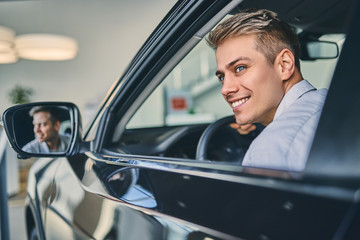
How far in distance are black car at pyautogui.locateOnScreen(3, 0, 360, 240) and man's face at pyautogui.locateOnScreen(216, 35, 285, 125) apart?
0.32ft

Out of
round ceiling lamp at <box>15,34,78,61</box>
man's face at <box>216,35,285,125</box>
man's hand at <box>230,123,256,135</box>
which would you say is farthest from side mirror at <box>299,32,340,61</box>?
round ceiling lamp at <box>15,34,78,61</box>

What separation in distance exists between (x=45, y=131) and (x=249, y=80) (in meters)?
0.82

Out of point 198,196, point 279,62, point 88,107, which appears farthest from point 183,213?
point 88,107

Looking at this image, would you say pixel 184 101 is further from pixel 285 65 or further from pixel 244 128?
pixel 285 65

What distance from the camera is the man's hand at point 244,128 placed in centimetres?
173

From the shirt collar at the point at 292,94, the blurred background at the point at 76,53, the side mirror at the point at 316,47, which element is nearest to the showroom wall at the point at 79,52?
the blurred background at the point at 76,53

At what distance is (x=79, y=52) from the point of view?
26.7 feet

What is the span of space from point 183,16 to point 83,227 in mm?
678

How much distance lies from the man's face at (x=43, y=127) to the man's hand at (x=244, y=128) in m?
0.86

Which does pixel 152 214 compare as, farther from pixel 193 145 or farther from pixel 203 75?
pixel 203 75

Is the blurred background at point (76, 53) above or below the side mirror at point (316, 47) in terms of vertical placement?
above

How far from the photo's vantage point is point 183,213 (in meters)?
0.67

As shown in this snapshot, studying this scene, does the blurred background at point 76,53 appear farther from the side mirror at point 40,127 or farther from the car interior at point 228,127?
the side mirror at point 40,127

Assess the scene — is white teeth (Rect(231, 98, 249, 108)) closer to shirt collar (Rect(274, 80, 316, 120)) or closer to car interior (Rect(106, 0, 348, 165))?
shirt collar (Rect(274, 80, 316, 120))
